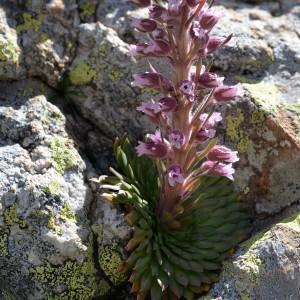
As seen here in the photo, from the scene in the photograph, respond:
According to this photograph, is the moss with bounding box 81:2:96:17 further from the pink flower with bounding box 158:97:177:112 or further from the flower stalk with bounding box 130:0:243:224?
the pink flower with bounding box 158:97:177:112

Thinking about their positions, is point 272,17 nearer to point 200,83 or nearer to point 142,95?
point 142,95

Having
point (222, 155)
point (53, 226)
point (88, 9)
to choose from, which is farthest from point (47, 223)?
point (88, 9)

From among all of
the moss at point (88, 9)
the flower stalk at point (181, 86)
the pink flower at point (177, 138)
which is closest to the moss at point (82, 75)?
the moss at point (88, 9)

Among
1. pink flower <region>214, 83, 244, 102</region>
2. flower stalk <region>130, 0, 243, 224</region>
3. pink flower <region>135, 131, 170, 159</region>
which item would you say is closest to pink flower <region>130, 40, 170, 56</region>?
flower stalk <region>130, 0, 243, 224</region>

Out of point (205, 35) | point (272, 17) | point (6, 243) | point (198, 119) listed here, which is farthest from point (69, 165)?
point (272, 17)

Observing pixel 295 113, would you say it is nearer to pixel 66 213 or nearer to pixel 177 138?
pixel 177 138
